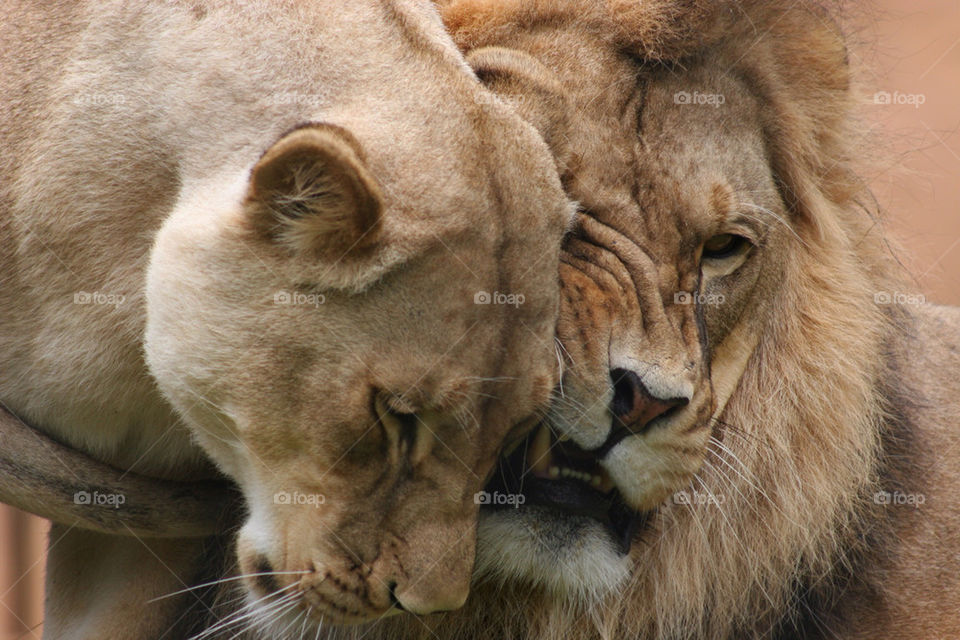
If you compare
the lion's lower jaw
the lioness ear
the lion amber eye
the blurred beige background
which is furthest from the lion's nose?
the blurred beige background

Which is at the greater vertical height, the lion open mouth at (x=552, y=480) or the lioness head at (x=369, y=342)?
the lioness head at (x=369, y=342)

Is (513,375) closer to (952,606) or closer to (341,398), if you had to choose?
(341,398)

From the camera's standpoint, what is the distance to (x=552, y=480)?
281 cm

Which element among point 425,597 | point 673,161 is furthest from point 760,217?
point 425,597

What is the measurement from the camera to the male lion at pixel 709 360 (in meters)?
2.81

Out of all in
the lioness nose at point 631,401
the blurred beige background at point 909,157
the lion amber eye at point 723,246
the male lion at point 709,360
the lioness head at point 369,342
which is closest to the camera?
the lioness head at point 369,342

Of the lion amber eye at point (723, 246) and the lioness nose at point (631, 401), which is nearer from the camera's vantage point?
the lioness nose at point (631, 401)

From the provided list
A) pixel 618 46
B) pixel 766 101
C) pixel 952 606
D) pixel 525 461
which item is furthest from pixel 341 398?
pixel 952 606

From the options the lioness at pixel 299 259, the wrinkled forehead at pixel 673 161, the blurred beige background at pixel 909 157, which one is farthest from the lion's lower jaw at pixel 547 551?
the blurred beige background at pixel 909 157

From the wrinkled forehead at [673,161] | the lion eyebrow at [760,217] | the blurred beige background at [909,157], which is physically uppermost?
the wrinkled forehead at [673,161]

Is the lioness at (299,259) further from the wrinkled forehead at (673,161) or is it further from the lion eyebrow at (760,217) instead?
the lion eyebrow at (760,217)

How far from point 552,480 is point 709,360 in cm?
57

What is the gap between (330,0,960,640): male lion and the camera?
2812mm

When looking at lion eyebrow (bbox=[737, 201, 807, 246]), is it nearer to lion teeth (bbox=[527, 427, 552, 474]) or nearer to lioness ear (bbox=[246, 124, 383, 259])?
lion teeth (bbox=[527, 427, 552, 474])
